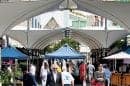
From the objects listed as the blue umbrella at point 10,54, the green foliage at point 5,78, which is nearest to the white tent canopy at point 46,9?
the blue umbrella at point 10,54

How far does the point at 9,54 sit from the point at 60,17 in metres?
54.2

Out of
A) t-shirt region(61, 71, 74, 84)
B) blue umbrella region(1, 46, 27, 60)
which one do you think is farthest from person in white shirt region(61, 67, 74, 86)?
blue umbrella region(1, 46, 27, 60)

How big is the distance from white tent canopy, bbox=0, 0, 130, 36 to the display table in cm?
274

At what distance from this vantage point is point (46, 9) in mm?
33656

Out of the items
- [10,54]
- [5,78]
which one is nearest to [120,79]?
[10,54]

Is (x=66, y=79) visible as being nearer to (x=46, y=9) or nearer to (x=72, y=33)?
(x=46, y=9)

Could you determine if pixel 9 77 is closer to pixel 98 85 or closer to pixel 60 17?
pixel 98 85

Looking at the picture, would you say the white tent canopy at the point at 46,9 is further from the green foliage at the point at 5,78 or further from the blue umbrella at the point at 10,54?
the green foliage at the point at 5,78

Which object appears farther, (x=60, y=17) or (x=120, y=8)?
(x=60, y=17)

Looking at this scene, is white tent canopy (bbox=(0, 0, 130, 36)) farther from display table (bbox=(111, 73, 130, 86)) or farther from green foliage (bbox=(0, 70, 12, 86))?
green foliage (bbox=(0, 70, 12, 86))

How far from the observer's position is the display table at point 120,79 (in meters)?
32.9

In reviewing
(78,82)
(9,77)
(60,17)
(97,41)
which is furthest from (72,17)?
(9,77)

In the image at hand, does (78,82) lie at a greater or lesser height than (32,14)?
lesser

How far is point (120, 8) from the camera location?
31.6 metres
